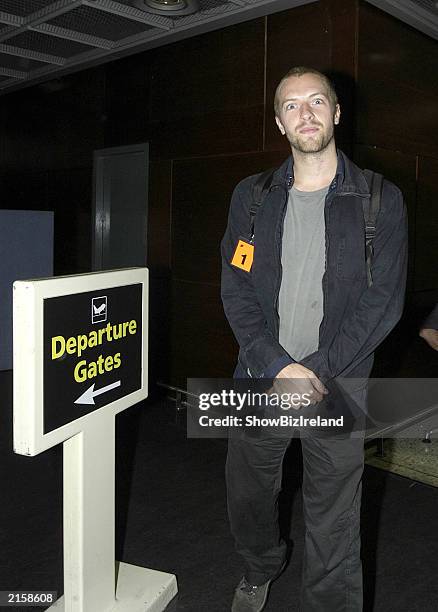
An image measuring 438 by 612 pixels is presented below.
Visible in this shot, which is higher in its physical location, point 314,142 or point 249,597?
point 314,142

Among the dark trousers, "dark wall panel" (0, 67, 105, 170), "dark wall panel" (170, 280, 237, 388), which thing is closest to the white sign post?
the dark trousers

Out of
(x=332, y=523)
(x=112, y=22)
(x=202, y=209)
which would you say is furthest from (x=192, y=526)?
(x=112, y=22)

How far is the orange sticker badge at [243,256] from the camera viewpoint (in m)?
1.86

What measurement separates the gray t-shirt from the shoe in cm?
80

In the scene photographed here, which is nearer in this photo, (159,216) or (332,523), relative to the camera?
(332,523)

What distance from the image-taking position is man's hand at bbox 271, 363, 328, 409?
1700 millimetres

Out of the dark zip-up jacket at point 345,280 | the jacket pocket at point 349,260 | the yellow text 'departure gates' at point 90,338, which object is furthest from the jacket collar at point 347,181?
the yellow text 'departure gates' at point 90,338

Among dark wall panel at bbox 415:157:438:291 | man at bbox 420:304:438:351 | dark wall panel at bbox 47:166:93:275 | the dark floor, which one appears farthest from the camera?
dark wall panel at bbox 47:166:93:275

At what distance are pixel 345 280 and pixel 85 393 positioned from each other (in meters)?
0.77

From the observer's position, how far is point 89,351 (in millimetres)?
1625

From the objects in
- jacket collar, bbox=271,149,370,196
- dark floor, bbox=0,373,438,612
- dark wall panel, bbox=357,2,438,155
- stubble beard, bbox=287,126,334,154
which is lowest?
dark floor, bbox=0,373,438,612

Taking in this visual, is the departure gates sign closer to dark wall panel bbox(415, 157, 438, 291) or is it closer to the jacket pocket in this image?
the jacket pocket

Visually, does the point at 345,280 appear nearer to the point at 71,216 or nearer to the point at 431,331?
the point at 431,331

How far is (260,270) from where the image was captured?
183 centimetres
